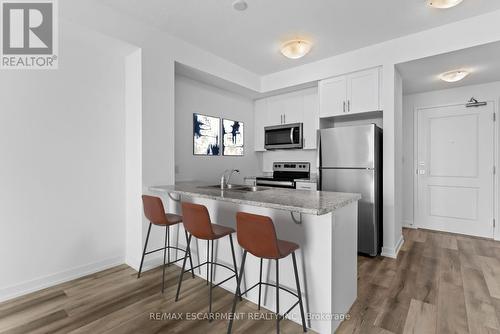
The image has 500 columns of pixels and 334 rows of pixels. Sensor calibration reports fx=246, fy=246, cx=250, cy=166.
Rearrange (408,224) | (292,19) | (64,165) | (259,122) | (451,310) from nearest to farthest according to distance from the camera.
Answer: (451,310)
(64,165)
(292,19)
(408,224)
(259,122)

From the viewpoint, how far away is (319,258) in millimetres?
1832

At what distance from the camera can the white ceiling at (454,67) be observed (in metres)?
2.88

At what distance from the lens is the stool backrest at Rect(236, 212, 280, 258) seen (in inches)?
64.0

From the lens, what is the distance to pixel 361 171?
327 cm

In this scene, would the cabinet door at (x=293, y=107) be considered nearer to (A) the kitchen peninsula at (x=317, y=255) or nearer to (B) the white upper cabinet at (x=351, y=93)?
(B) the white upper cabinet at (x=351, y=93)

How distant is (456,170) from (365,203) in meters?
2.30

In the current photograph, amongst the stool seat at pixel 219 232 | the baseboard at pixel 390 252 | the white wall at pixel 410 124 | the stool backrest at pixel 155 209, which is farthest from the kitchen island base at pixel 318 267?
the white wall at pixel 410 124

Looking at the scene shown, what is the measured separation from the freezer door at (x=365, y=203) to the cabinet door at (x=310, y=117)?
105cm

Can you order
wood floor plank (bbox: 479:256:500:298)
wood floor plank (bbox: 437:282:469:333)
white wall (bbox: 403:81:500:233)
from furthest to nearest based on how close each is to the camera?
white wall (bbox: 403:81:500:233)
wood floor plank (bbox: 479:256:500:298)
wood floor plank (bbox: 437:282:469:333)

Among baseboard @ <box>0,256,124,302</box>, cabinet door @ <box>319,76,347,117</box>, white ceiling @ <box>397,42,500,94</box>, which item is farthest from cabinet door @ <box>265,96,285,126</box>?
baseboard @ <box>0,256,124,302</box>

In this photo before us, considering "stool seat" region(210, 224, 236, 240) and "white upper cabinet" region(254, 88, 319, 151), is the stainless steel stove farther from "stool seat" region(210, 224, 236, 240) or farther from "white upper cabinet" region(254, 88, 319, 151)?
"stool seat" region(210, 224, 236, 240)

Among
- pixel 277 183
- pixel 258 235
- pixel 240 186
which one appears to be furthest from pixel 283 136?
pixel 258 235

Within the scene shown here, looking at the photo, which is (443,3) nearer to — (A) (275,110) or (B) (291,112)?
(B) (291,112)

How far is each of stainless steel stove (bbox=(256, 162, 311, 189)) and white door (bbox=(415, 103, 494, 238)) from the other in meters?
2.12
